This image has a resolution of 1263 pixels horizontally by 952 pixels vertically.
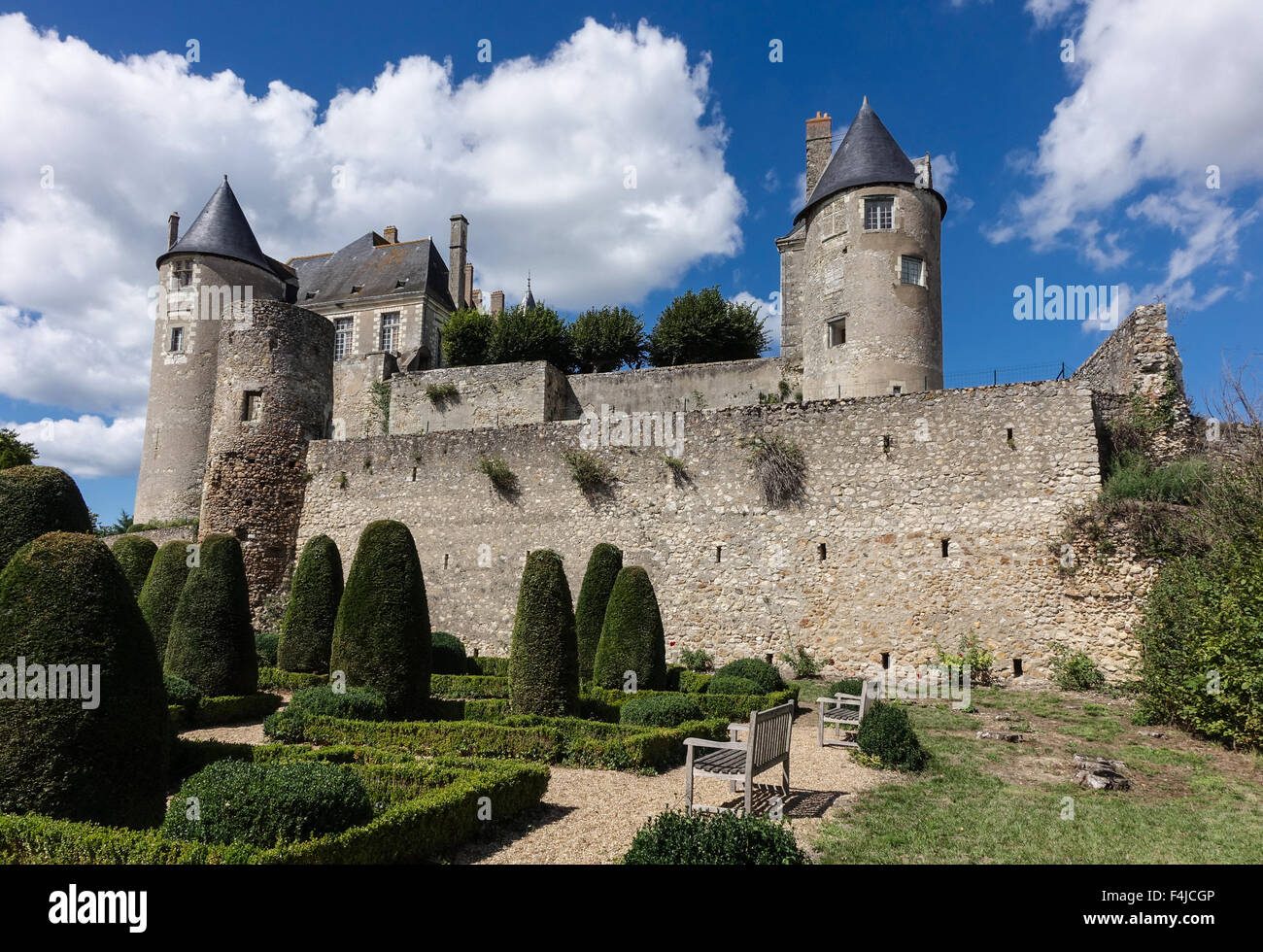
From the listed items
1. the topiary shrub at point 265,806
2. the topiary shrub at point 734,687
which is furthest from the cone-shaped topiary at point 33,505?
the topiary shrub at point 734,687

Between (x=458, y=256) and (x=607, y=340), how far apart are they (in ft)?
30.5

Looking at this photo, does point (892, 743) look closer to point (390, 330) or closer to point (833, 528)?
point (833, 528)

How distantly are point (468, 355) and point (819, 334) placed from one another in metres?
15.0

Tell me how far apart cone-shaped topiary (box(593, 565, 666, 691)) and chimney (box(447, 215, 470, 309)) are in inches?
941

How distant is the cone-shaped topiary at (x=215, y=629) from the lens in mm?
12297

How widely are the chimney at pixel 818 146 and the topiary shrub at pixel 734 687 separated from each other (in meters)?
17.8

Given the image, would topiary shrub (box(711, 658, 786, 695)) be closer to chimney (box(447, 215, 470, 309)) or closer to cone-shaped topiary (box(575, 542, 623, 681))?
cone-shaped topiary (box(575, 542, 623, 681))

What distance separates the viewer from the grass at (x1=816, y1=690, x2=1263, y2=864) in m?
5.70

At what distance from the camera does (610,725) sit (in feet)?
30.5

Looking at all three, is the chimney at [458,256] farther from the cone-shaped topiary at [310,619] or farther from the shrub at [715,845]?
the shrub at [715,845]

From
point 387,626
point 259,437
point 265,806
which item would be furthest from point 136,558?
point 265,806

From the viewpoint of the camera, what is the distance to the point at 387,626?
10.7 meters
